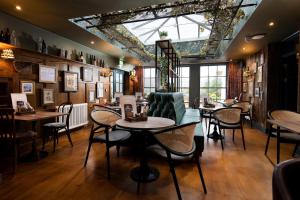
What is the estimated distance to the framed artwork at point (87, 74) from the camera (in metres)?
5.12

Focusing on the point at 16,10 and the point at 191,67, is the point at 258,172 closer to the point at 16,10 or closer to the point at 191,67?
the point at 16,10

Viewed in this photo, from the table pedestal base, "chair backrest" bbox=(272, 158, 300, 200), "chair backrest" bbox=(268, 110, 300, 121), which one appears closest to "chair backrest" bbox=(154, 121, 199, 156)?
the table pedestal base

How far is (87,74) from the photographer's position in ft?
17.4

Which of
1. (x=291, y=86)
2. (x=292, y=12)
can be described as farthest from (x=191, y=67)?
(x=292, y=12)

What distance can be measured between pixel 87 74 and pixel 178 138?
14.1 ft

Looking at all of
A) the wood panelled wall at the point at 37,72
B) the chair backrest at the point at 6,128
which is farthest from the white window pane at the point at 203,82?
the chair backrest at the point at 6,128

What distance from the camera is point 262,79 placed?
5227 mm

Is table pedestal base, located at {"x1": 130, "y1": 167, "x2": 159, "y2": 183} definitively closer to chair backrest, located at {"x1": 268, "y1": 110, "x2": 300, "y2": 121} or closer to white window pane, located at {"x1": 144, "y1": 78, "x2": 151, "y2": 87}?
chair backrest, located at {"x1": 268, "y1": 110, "x2": 300, "y2": 121}

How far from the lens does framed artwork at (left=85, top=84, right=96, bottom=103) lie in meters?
5.35

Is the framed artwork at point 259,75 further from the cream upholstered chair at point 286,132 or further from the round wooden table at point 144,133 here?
the round wooden table at point 144,133

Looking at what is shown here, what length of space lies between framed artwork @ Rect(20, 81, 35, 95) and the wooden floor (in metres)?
1.36

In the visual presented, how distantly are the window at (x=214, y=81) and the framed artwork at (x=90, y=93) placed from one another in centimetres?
527

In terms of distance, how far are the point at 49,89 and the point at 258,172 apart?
444 cm

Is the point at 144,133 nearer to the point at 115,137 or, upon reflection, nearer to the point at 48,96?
the point at 115,137
